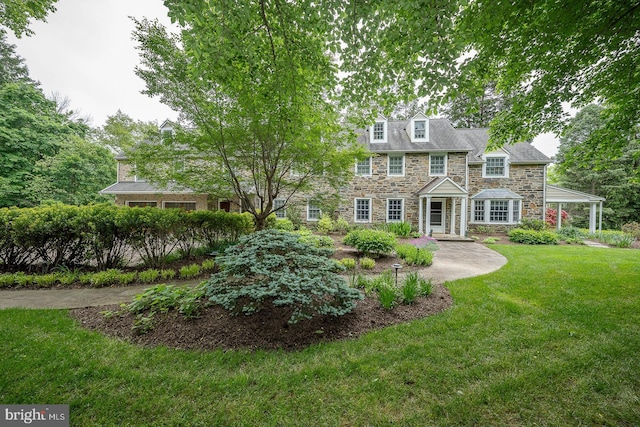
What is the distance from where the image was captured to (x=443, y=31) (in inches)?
111

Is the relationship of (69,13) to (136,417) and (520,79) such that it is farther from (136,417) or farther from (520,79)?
(520,79)

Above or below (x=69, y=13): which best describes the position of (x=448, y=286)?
below

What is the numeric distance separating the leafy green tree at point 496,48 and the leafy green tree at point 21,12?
339 inches

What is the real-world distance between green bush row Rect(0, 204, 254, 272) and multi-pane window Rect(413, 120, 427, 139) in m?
13.1

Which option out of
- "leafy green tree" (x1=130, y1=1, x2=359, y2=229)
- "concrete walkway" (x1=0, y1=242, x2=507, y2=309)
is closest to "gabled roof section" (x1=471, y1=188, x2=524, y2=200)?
"concrete walkway" (x1=0, y1=242, x2=507, y2=309)

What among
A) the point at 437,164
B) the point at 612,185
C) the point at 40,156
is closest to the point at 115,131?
the point at 40,156

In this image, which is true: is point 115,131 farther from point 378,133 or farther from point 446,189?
point 446,189

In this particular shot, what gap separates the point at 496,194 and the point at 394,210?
587 centimetres

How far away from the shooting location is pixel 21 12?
21.1ft

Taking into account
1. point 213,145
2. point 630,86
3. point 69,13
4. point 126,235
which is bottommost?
point 126,235

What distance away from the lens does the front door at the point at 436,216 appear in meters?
13.7

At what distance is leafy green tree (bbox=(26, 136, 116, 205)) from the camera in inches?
533

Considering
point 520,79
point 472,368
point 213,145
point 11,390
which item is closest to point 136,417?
point 11,390

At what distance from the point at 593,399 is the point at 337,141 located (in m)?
5.38
